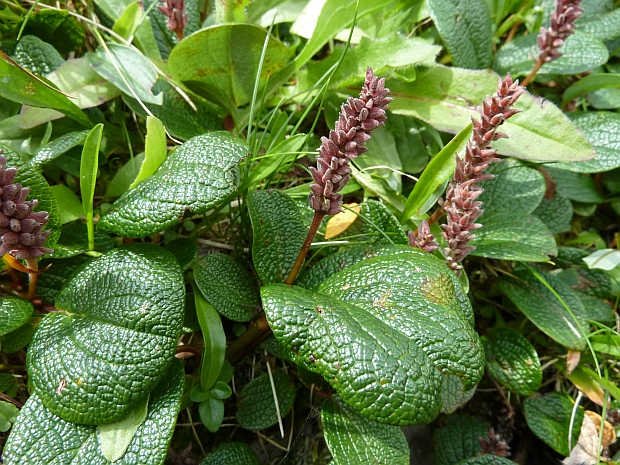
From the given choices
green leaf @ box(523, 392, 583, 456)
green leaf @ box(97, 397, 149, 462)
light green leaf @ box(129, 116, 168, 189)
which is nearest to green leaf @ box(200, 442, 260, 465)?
green leaf @ box(97, 397, 149, 462)

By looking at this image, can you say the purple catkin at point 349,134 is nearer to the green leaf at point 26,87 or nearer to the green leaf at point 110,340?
the green leaf at point 110,340

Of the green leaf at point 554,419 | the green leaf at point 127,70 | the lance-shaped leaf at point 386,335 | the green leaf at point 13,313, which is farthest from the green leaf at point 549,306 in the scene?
the green leaf at point 13,313

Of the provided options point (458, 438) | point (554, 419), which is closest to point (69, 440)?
point (458, 438)

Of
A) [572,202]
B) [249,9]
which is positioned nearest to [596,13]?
[572,202]

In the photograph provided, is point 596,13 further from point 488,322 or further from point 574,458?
point 574,458

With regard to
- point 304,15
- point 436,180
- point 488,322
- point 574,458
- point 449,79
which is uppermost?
point 304,15

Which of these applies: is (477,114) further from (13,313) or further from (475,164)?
(13,313)
